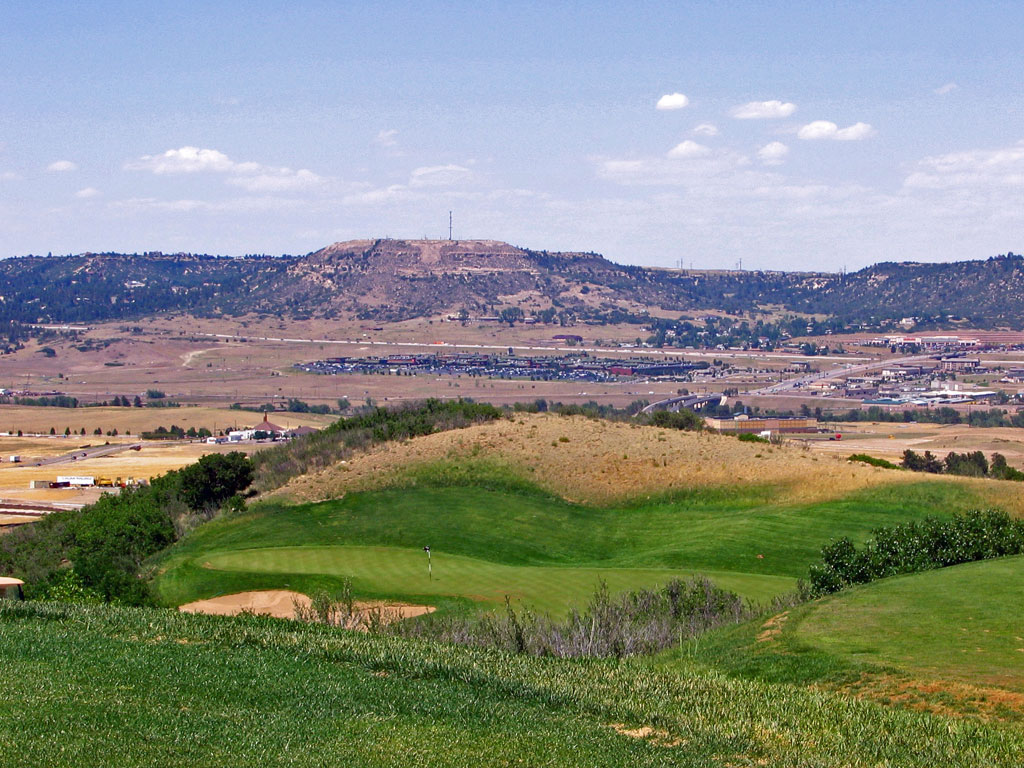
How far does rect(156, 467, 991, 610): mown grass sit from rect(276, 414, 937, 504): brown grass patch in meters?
0.92

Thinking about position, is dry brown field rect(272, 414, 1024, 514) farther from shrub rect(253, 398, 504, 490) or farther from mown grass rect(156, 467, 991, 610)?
shrub rect(253, 398, 504, 490)

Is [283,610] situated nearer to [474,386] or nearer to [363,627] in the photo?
[363,627]

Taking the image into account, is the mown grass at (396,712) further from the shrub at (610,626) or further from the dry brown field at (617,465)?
the dry brown field at (617,465)

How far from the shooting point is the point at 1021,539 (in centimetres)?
2361

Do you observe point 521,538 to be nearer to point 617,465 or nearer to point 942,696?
point 617,465

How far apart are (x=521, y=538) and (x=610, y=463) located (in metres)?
8.84

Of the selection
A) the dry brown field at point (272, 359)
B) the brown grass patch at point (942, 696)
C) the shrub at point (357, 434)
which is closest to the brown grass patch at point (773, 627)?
the brown grass patch at point (942, 696)

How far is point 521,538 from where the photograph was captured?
35094mm

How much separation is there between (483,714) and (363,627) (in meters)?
8.71

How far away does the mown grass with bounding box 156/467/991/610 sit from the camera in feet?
88.6

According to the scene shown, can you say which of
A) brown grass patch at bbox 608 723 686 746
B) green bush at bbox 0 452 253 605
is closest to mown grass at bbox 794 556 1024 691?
brown grass patch at bbox 608 723 686 746

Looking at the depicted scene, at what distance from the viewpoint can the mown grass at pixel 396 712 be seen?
9320 mm

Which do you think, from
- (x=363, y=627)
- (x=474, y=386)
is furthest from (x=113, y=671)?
(x=474, y=386)

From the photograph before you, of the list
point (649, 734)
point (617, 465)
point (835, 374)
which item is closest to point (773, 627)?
point (649, 734)
